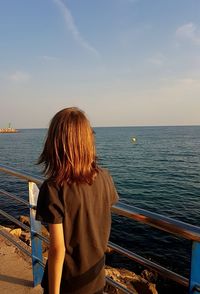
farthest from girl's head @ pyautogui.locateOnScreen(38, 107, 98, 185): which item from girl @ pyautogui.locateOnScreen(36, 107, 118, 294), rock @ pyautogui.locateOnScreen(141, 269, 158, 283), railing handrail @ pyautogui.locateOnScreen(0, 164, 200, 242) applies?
rock @ pyautogui.locateOnScreen(141, 269, 158, 283)

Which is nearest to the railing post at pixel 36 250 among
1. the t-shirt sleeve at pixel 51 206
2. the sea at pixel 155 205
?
the sea at pixel 155 205

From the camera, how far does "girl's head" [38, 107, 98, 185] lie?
1.56 m

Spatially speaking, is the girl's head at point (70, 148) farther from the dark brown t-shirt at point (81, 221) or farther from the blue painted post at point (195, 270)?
the blue painted post at point (195, 270)

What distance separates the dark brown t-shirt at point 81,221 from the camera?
59.5 inches

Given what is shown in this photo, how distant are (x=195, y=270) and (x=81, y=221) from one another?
67 centimetres

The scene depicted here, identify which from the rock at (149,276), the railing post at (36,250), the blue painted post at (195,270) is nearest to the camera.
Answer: the blue painted post at (195,270)

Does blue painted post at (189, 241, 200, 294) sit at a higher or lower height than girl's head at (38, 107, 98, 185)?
lower

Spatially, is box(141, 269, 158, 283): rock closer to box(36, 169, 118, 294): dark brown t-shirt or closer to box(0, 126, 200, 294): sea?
box(0, 126, 200, 294): sea

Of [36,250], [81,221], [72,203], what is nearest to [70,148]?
[72,203]

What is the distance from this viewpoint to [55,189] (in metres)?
1.52

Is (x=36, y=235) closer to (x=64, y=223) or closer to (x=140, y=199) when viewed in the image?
(x=64, y=223)

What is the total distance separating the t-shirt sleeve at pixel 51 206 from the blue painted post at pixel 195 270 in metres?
0.74

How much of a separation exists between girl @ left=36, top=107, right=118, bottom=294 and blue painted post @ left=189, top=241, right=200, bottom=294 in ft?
1.79

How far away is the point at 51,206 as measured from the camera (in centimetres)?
149
